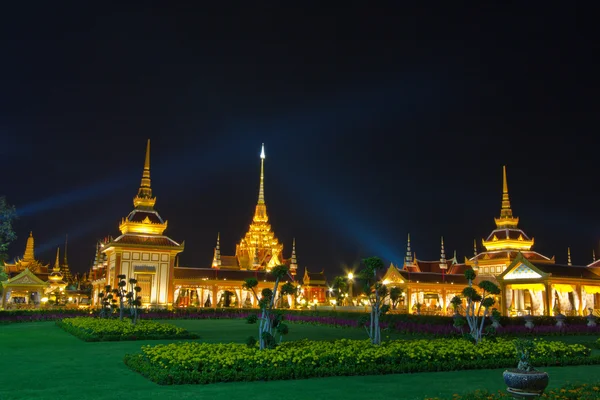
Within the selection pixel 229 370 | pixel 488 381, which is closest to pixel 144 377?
pixel 229 370

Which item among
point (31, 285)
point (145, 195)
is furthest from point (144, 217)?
point (31, 285)

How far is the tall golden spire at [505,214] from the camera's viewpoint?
218ft

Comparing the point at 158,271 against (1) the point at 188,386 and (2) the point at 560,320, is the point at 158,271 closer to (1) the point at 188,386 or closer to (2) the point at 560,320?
(2) the point at 560,320

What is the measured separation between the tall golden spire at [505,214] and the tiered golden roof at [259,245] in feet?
111

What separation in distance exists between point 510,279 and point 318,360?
114 feet

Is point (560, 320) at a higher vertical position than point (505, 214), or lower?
lower

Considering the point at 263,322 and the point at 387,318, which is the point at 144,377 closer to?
the point at 263,322

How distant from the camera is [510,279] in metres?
45.4

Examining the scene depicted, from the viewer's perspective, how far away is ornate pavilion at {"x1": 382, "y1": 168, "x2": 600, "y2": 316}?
Answer: 1746 inches

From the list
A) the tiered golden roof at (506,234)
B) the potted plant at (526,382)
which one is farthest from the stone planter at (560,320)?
the tiered golden roof at (506,234)

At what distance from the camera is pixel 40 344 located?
22172 mm

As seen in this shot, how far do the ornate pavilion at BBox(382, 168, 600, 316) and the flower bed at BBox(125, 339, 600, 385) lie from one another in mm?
23426

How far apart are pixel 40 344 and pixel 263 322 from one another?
10585 millimetres

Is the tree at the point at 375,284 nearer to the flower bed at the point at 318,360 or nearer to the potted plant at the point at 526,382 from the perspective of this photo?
the flower bed at the point at 318,360
